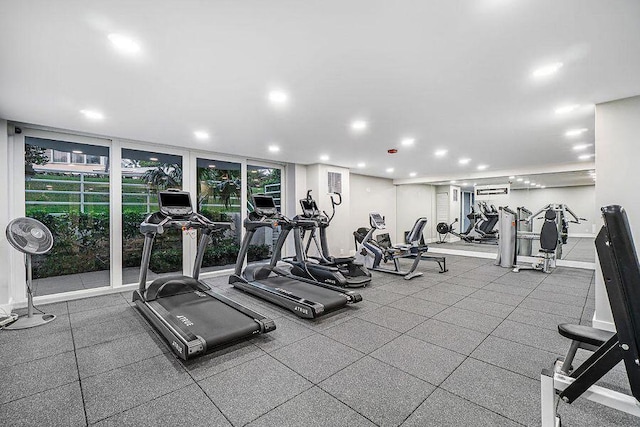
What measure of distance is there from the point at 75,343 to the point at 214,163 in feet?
13.7

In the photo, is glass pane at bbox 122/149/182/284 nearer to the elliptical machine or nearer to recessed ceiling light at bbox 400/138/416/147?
the elliptical machine

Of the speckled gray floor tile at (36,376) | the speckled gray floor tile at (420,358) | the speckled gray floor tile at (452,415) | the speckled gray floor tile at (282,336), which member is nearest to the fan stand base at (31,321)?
the speckled gray floor tile at (36,376)

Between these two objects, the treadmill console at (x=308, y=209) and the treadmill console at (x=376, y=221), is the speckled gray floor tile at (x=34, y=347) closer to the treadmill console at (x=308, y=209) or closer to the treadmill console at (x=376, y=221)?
the treadmill console at (x=308, y=209)

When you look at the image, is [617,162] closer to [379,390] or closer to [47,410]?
[379,390]

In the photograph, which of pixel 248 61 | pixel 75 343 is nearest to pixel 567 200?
pixel 248 61

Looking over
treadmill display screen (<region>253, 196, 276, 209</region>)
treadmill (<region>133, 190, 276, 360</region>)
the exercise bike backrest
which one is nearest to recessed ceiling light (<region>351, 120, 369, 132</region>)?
treadmill display screen (<region>253, 196, 276, 209</region>)

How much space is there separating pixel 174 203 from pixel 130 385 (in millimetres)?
2469

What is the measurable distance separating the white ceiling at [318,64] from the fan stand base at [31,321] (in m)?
2.68

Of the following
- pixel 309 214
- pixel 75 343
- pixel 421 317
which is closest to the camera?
pixel 75 343

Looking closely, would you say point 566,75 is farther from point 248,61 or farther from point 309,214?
point 309,214

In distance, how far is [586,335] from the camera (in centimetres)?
181

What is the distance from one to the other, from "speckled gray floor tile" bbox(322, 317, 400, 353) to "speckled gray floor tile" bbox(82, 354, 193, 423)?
154cm

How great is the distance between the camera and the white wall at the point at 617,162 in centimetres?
312

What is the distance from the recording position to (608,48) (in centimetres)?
228
